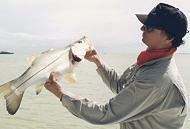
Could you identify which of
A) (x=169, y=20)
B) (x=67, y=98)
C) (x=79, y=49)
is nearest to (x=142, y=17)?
(x=169, y=20)

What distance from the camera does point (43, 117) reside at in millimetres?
20953

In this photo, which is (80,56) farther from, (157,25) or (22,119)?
(22,119)

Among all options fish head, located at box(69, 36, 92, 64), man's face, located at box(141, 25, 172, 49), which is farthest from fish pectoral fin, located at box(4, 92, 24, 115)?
man's face, located at box(141, 25, 172, 49)

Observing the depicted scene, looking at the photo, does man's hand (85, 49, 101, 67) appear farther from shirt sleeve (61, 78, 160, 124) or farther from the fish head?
shirt sleeve (61, 78, 160, 124)

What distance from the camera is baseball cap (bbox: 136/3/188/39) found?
465cm

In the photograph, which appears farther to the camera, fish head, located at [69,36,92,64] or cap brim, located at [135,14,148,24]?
cap brim, located at [135,14,148,24]

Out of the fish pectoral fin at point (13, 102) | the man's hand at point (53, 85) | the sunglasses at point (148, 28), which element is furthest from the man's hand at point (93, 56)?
the fish pectoral fin at point (13, 102)

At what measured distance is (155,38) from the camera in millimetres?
4707

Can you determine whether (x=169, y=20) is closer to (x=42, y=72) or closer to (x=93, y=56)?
(x=42, y=72)

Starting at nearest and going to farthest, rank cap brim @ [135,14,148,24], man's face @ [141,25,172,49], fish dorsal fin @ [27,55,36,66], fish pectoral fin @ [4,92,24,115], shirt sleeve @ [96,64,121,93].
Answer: fish pectoral fin @ [4,92,24,115] → fish dorsal fin @ [27,55,36,66] → man's face @ [141,25,172,49] → cap brim @ [135,14,148,24] → shirt sleeve @ [96,64,121,93]

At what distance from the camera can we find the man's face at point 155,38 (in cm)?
470

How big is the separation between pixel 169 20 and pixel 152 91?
2.23 feet

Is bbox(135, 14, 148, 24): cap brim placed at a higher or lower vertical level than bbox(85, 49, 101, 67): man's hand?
higher

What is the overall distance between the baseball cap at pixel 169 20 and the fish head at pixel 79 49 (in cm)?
66
